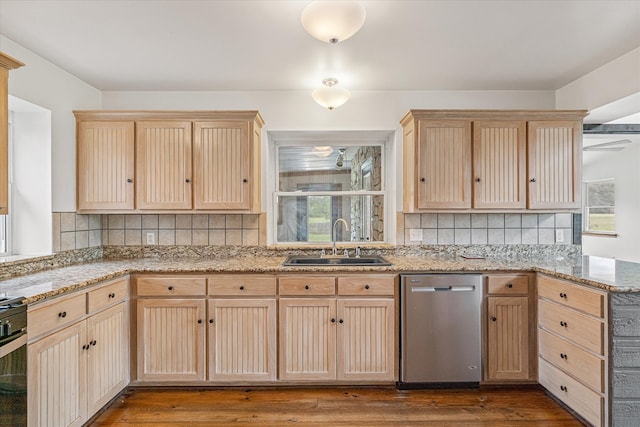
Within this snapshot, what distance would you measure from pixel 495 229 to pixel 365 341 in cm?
161

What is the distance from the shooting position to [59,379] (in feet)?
6.02

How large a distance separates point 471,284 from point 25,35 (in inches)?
131

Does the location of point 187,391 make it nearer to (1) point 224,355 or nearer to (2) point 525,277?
(1) point 224,355

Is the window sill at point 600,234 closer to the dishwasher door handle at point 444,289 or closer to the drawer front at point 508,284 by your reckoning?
the drawer front at point 508,284

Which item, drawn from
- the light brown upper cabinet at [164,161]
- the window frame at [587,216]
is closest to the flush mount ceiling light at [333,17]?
the light brown upper cabinet at [164,161]

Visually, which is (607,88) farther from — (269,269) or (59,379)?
(59,379)

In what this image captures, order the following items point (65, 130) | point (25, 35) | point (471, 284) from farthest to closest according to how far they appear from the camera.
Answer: point (65, 130) → point (471, 284) → point (25, 35)

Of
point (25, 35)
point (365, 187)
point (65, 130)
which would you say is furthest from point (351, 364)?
point (25, 35)

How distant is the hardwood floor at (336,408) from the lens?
7.11 feet

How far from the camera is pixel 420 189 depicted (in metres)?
2.86

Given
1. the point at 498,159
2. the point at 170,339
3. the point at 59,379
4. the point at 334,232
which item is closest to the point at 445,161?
the point at 498,159

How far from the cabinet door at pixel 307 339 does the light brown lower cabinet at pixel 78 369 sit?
42.6 inches

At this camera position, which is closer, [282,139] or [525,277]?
[525,277]

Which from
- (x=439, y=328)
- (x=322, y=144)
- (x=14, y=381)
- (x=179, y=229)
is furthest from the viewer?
(x=322, y=144)
